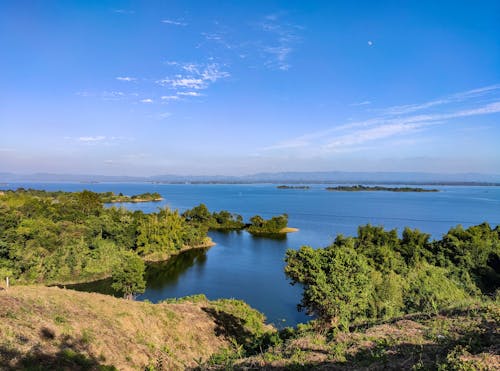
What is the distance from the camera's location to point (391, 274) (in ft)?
74.4

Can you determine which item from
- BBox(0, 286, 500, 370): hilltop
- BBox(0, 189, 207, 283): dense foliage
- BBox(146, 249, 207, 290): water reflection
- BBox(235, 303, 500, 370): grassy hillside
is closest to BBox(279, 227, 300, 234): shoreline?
BBox(0, 189, 207, 283): dense foliage

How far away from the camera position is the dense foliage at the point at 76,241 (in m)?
31.7

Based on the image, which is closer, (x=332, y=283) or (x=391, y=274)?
(x=332, y=283)

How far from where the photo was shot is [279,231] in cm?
6400

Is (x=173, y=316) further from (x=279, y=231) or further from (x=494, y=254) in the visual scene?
(x=279, y=231)

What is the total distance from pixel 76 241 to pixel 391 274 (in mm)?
34336

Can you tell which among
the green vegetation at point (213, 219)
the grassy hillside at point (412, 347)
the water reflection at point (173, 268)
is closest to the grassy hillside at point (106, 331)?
the grassy hillside at point (412, 347)

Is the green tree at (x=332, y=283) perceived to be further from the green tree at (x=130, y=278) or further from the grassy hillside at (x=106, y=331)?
the green tree at (x=130, y=278)

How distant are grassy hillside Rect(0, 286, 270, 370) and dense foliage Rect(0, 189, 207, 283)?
1295cm

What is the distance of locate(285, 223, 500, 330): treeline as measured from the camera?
12484 mm

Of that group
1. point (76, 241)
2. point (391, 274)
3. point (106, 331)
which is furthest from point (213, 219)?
point (106, 331)

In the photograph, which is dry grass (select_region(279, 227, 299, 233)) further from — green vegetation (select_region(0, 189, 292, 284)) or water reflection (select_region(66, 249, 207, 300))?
water reflection (select_region(66, 249, 207, 300))

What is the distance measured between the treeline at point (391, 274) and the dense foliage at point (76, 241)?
2041 cm

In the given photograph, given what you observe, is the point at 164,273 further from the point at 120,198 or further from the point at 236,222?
the point at 120,198
